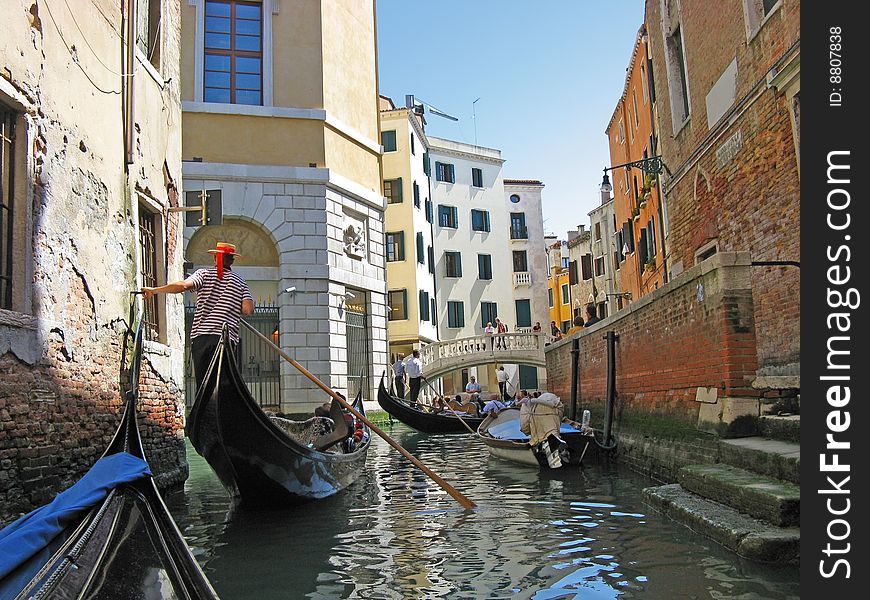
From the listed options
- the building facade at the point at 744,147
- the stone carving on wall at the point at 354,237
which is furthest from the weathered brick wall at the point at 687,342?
the stone carving on wall at the point at 354,237

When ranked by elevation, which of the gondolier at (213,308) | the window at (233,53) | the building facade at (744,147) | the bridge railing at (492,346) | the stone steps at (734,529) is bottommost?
the stone steps at (734,529)

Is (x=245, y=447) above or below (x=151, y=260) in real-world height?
below

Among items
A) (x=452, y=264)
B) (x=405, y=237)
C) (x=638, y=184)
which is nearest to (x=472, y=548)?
(x=638, y=184)

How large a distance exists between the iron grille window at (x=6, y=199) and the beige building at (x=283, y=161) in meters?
7.65

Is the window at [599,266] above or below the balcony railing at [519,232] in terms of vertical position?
below

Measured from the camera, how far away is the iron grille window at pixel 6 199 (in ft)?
12.3

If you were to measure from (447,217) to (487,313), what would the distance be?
3.67 meters

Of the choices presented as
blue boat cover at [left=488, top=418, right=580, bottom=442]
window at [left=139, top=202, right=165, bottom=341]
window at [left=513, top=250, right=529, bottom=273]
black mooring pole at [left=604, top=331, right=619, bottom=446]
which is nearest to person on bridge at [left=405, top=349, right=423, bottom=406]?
blue boat cover at [left=488, top=418, right=580, bottom=442]

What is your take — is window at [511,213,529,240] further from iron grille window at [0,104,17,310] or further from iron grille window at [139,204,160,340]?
iron grille window at [0,104,17,310]

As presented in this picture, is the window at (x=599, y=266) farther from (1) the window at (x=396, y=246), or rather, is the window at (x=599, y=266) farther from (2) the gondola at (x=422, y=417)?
(2) the gondola at (x=422, y=417)

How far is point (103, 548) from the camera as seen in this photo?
→ 2.00 m

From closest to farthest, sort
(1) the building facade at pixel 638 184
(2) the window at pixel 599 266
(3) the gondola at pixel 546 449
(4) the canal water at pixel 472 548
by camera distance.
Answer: (4) the canal water at pixel 472 548 < (3) the gondola at pixel 546 449 < (1) the building facade at pixel 638 184 < (2) the window at pixel 599 266

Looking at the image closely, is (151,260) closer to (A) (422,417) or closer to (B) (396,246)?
(A) (422,417)

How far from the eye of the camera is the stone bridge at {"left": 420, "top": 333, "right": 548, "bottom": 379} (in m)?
18.9
